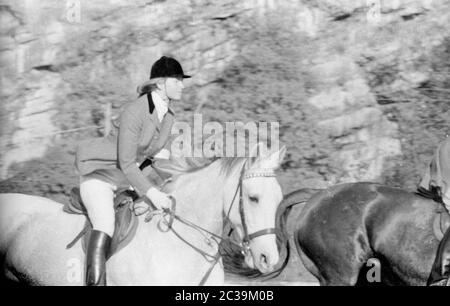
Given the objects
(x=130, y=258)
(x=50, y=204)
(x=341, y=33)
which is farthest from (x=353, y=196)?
(x=50, y=204)

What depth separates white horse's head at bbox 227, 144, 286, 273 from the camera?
4422 mm

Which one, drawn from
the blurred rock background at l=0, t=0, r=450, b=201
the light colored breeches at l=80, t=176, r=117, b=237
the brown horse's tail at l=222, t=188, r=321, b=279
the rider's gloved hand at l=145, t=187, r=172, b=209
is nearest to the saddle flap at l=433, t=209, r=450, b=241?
the blurred rock background at l=0, t=0, r=450, b=201

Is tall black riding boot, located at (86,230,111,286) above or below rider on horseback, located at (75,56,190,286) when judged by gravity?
below

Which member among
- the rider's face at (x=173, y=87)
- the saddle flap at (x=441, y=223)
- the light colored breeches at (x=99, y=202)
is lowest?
the saddle flap at (x=441, y=223)

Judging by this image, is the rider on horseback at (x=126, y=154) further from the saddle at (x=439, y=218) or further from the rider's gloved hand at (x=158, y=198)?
the saddle at (x=439, y=218)

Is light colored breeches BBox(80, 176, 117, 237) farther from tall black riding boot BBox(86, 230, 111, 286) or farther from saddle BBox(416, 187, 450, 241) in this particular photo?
saddle BBox(416, 187, 450, 241)

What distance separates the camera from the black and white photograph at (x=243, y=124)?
4742 millimetres

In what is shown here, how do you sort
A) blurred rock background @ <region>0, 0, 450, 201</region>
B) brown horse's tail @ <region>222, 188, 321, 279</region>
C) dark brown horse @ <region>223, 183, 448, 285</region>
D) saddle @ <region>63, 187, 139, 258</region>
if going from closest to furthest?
saddle @ <region>63, 187, 139, 258</region> < dark brown horse @ <region>223, 183, 448, 285</region> < brown horse's tail @ <region>222, 188, 321, 279</region> < blurred rock background @ <region>0, 0, 450, 201</region>

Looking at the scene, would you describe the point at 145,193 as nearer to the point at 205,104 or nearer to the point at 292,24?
the point at 205,104

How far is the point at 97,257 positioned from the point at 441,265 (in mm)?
1848

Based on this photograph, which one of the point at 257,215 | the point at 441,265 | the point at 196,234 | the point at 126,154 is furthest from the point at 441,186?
the point at 126,154

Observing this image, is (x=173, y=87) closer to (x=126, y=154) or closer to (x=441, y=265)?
(x=126, y=154)

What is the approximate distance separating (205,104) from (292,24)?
74 cm

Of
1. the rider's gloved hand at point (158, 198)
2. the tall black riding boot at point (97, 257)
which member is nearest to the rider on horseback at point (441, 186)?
the rider's gloved hand at point (158, 198)
